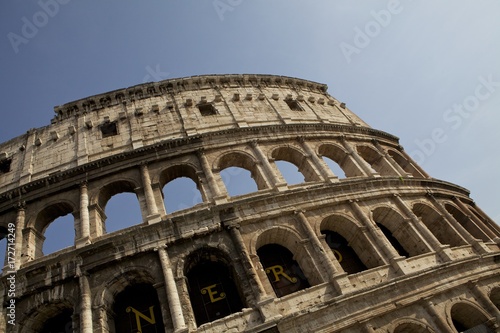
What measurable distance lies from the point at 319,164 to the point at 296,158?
1.17 m

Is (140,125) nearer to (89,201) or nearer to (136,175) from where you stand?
(136,175)

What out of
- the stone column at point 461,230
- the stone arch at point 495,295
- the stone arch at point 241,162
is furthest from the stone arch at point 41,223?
the stone arch at point 495,295

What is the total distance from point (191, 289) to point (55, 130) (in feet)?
34.3

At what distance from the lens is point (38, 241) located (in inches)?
476

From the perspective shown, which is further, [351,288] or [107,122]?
Result: [107,122]

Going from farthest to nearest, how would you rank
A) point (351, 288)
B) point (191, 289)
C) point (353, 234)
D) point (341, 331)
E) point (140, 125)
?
1. point (140, 125)
2. point (353, 234)
3. point (191, 289)
4. point (351, 288)
5. point (341, 331)

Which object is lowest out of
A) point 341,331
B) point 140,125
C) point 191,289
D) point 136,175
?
point 341,331

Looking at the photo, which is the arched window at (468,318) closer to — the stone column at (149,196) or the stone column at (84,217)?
the stone column at (149,196)

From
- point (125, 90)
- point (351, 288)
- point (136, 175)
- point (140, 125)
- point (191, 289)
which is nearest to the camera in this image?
point (351, 288)

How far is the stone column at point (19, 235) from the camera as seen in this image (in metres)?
10.9

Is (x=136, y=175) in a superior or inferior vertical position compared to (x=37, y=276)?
superior

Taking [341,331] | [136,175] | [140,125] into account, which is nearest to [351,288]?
[341,331]

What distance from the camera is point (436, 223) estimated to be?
1374 centimetres

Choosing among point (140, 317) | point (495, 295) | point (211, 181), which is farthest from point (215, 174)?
point (495, 295)
